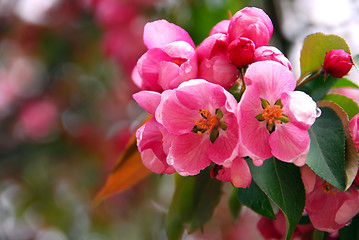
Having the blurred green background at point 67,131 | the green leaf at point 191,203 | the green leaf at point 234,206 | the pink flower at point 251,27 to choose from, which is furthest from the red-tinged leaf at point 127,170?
the blurred green background at point 67,131

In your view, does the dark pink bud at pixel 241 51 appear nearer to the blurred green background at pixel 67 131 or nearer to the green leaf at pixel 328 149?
the green leaf at pixel 328 149

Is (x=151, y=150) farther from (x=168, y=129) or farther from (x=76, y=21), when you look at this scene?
(x=76, y=21)

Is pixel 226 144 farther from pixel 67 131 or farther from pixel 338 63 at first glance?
pixel 67 131

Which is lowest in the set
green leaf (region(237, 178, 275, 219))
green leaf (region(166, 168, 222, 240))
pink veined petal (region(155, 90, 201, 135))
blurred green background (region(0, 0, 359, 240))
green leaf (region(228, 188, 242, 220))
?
blurred green background (region(0, 0, 359, 240))

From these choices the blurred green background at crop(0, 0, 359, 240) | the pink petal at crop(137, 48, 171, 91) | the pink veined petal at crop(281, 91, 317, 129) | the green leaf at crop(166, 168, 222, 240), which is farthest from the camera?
the blurred green background at crop(0, 0, 359, 240)

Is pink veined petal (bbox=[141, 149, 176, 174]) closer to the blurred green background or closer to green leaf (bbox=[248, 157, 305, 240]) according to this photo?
green leaf (bbox=[248, 157, 305, 240])

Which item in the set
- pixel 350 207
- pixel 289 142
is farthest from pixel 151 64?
pixel 350 207

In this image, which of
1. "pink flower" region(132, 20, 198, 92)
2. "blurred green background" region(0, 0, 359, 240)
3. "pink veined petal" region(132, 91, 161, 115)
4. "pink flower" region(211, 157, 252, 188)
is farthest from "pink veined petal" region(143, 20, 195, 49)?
"blurred green background" region(0, 0, 359, 240)
